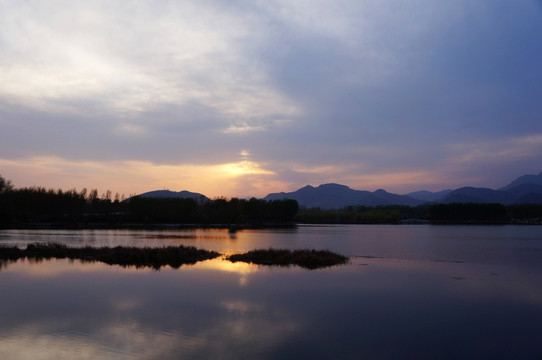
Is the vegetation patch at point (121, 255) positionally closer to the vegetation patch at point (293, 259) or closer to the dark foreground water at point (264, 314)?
the vegetation patch at point (293, 259)

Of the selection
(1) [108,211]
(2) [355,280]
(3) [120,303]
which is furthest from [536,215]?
(3) [120,303]

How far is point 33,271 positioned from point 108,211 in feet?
411

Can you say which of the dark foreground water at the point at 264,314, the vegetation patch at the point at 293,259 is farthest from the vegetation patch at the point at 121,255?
the dark foreground water at the point at 264,314

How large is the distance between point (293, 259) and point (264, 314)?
53.8 ft

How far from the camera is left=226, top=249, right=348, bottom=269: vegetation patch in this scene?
30109mm

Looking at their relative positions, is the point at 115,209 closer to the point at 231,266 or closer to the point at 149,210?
the point at 149,210

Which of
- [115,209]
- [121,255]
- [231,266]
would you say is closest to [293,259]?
[231,266]

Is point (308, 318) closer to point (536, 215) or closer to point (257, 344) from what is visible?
point (257, 344)

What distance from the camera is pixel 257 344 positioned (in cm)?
1164

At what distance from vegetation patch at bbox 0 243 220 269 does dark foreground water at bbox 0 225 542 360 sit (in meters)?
3.89

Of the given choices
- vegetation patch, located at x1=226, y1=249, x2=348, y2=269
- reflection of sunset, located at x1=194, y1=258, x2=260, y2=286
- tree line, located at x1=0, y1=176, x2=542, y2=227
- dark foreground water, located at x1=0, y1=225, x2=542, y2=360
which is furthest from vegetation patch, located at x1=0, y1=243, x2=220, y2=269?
tree line, located at x1=0, y1=176, x2=542, y2=227

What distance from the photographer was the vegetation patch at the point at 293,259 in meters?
30.1

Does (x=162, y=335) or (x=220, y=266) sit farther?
(x=220, y=266)

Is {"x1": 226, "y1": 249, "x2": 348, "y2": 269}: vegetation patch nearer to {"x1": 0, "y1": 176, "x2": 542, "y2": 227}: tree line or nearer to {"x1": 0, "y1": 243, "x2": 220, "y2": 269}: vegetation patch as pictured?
{"x1": 0, "y1": 243, "x2": 220, "y2": 269}: vegetation patch
